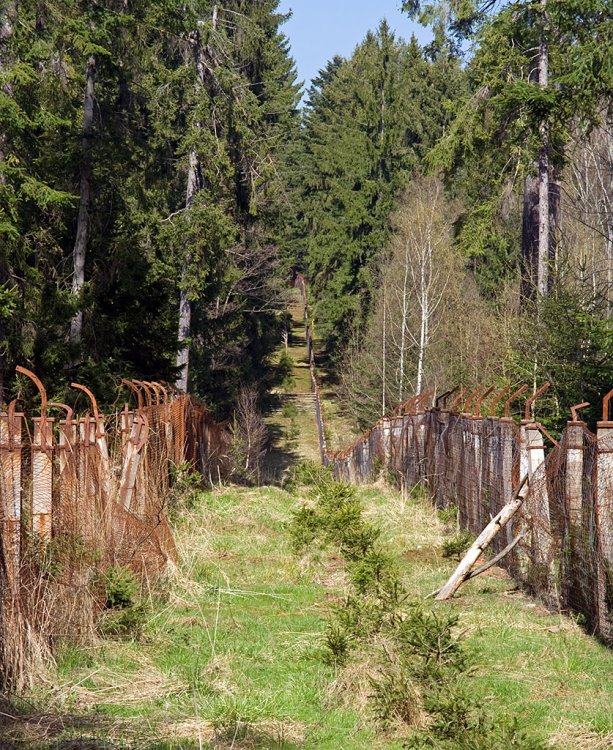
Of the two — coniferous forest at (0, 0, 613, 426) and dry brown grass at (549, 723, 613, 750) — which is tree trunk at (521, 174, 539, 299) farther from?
dry brown grass at (549, 723, 613, 750)

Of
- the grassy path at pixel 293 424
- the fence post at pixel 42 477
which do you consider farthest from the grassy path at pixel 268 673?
the grassy path at pixel 293 424

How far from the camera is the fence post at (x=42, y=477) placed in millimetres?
6777

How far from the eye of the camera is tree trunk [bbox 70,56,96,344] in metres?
20.0

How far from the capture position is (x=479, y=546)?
29.7 feet

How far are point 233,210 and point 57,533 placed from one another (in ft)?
107

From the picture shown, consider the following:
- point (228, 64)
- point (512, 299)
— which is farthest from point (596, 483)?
point (228, 64)

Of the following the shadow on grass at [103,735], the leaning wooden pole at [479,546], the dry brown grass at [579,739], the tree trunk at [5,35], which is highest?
the tree trunk at [5,35]

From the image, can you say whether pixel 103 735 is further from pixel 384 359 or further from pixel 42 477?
pixel 384 359

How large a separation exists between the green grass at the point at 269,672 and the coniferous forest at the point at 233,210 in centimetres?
581

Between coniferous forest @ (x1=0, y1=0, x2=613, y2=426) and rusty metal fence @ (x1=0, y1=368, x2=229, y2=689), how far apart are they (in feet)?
23.8

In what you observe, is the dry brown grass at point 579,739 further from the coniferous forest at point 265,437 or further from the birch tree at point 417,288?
the birch tree at point 417,288

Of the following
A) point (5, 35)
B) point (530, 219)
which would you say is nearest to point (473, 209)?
point (530, 219)

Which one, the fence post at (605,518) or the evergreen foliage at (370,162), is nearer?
the fence post at (605,518)

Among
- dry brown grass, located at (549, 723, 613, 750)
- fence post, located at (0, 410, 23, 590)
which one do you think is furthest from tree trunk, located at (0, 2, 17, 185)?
dry brown grass, located at (549, 723, 613, 750)
